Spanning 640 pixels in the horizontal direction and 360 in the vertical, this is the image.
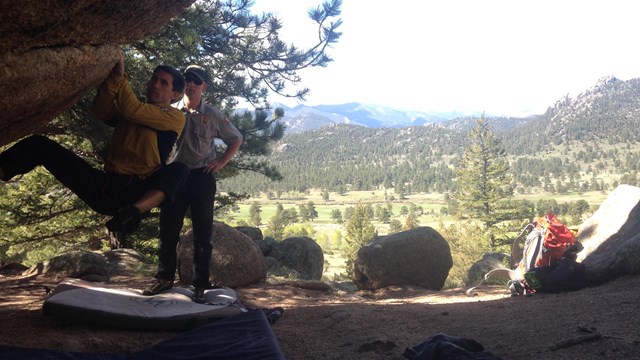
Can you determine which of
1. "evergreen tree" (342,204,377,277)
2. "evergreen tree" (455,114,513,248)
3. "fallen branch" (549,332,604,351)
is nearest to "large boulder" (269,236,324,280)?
"fallen branch" (549,332,604,351)

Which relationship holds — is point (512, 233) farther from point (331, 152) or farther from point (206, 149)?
point (331, 152)

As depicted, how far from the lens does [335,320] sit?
5180mm

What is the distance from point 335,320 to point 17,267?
23.4 feet

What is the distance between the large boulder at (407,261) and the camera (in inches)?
425

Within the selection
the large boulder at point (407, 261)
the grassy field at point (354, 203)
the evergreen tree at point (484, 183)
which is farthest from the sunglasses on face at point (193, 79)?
the grassy field at point (354, 203)

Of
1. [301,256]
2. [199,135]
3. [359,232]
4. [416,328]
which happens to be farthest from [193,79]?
[359,232]

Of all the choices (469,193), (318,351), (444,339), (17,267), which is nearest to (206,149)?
(318,351)

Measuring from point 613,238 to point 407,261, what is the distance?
463 centimetres

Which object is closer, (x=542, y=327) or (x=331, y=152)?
(x=542, y=327)

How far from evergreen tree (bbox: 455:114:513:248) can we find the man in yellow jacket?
3722cm

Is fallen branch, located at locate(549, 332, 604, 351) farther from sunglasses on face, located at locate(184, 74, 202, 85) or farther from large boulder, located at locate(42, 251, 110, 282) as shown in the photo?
large boulder, located at locate(42, 251, 110, 282)

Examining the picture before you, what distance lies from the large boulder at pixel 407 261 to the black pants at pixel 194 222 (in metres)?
6.69

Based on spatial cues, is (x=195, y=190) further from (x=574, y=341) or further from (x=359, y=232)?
(x=359, y=232)

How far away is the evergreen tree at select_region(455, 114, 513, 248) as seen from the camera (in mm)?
39531
